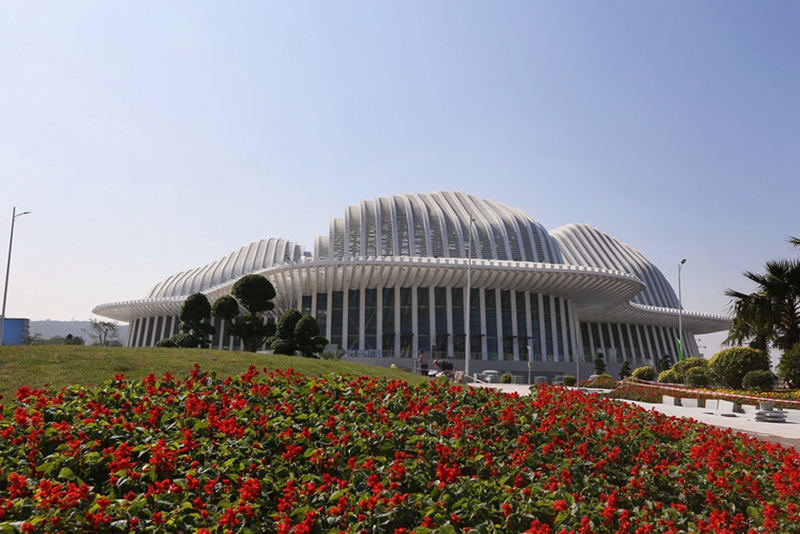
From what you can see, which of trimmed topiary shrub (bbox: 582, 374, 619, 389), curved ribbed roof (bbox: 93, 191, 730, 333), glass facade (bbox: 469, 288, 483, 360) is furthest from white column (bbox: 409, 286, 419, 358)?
trimmed topiary shrub (bbox: 582, 374, 619, 389)

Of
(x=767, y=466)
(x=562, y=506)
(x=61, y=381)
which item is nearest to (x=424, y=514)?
(x=562, y=506)

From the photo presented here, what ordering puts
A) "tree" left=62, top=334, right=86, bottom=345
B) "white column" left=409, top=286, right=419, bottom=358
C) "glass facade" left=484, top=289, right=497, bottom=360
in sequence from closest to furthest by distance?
"white column" left=409, top=286, right=419, bottom=358
"glass facade" left=484, top=289, right=497, bottom=360
"tree" left=62, top=334, right=86, bottom=345

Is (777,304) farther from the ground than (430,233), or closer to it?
closer to it

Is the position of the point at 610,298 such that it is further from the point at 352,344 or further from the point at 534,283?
the point at 352,344

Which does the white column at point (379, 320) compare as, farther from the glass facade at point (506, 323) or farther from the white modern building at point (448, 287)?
the glass facade at point (506, 323)

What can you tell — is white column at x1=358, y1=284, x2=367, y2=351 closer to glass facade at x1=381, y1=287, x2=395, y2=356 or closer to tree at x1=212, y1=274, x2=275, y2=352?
glass facade at x1=381, y1=287, x2=395, y2=356

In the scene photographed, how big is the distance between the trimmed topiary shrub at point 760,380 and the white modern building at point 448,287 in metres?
15.5

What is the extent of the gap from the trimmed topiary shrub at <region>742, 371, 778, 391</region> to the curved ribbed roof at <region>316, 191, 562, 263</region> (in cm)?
2799

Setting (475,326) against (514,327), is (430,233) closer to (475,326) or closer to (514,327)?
(475,326)

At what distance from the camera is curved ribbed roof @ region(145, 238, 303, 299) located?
6719 centimetres

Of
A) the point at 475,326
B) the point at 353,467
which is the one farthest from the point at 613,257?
the point at 353,467

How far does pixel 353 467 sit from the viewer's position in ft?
17.4

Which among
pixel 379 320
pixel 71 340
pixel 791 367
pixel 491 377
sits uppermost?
pixel 379 320

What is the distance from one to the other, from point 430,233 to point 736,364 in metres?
30.3
